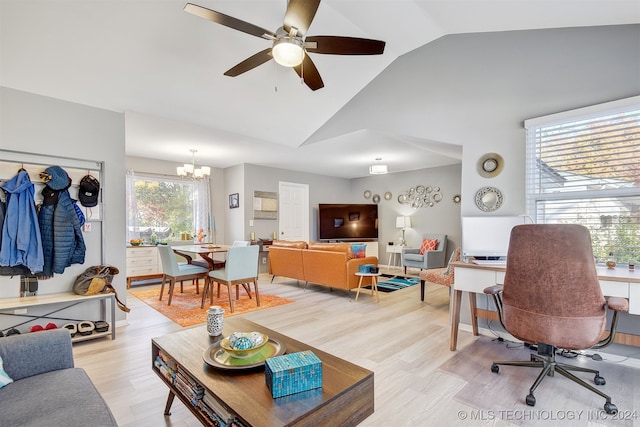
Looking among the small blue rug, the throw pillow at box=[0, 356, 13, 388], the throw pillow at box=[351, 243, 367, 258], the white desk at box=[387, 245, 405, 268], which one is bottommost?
the small blue rug

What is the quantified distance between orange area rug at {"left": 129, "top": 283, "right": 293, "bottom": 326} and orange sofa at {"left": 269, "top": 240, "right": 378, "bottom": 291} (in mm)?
682

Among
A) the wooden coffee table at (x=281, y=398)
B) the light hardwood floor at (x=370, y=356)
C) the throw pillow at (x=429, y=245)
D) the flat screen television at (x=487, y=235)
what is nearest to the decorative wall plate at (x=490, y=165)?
the flat screen television at (x=487, y=235)

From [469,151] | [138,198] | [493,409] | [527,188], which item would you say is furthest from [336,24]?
[138,198]

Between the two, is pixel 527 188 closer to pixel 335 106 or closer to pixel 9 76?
pixel 335 106

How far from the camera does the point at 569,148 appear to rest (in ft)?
9.23

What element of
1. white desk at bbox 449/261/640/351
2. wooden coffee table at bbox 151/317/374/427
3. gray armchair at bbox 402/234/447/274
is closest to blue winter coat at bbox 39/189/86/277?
wooden coffee table at bbox 151/317/374/427

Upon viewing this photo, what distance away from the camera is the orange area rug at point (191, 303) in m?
3.66

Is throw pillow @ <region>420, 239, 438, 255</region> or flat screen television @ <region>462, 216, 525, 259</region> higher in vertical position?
flat screen television @ <region>462, 216, 525, 259</region>

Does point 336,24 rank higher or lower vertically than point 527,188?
higher

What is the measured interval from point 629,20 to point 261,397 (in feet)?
11.3

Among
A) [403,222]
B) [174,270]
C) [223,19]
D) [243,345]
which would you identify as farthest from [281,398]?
[403,222]

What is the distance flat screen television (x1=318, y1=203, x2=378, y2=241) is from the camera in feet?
25.5

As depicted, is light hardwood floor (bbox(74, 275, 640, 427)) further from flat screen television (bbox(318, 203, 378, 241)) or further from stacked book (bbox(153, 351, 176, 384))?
flat screen television (bbox(318, 203, 378, 241))

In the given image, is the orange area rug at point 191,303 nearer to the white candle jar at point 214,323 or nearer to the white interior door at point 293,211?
Answer: the white candle jar at point 214,323
